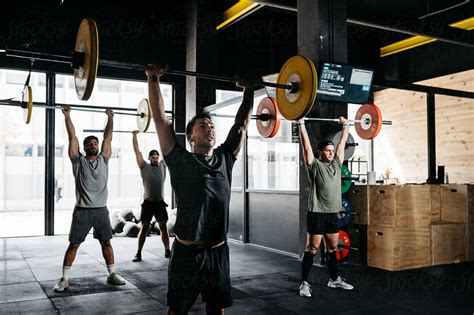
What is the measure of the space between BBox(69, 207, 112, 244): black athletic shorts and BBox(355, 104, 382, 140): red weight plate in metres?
2.46

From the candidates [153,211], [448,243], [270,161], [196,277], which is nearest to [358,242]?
[448,243]

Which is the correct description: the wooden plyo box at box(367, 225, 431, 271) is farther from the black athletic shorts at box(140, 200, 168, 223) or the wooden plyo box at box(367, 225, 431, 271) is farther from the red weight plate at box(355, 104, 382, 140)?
the black athletic shorts at box(140, 200, 168, 223)

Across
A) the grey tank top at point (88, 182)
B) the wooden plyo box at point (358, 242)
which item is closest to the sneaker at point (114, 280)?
the grey tank top at point (88, 182)

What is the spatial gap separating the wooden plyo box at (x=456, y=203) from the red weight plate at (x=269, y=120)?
2.18 metres

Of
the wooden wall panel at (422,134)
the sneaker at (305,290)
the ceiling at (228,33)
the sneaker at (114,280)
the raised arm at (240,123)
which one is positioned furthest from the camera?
the wooden wall panel at (422,134)

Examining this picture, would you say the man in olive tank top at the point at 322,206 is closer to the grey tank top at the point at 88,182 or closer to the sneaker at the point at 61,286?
the grey tank top at the point at 88,182

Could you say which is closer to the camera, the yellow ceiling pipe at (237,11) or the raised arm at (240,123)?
the raised arm at (240,123)

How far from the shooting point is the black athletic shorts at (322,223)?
10.5ft

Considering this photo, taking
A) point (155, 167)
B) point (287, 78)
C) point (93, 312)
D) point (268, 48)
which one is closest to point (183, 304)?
point (93, 312)

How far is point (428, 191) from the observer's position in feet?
13.7

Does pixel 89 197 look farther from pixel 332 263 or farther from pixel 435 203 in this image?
pixel 435 203

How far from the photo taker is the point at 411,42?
7.17 metres

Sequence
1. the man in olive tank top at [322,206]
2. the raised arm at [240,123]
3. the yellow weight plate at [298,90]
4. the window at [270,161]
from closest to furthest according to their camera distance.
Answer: the raised arm at [240,123] → the yellow weight plate at [298,90] → the man in olive tank top at [322,206] → the window at [270,161]

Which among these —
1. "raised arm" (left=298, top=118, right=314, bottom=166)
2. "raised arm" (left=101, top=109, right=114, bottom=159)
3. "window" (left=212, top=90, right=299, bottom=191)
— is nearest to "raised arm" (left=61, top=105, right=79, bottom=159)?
"raised arm" (left=101, top=109, right=114, bottom=159)
